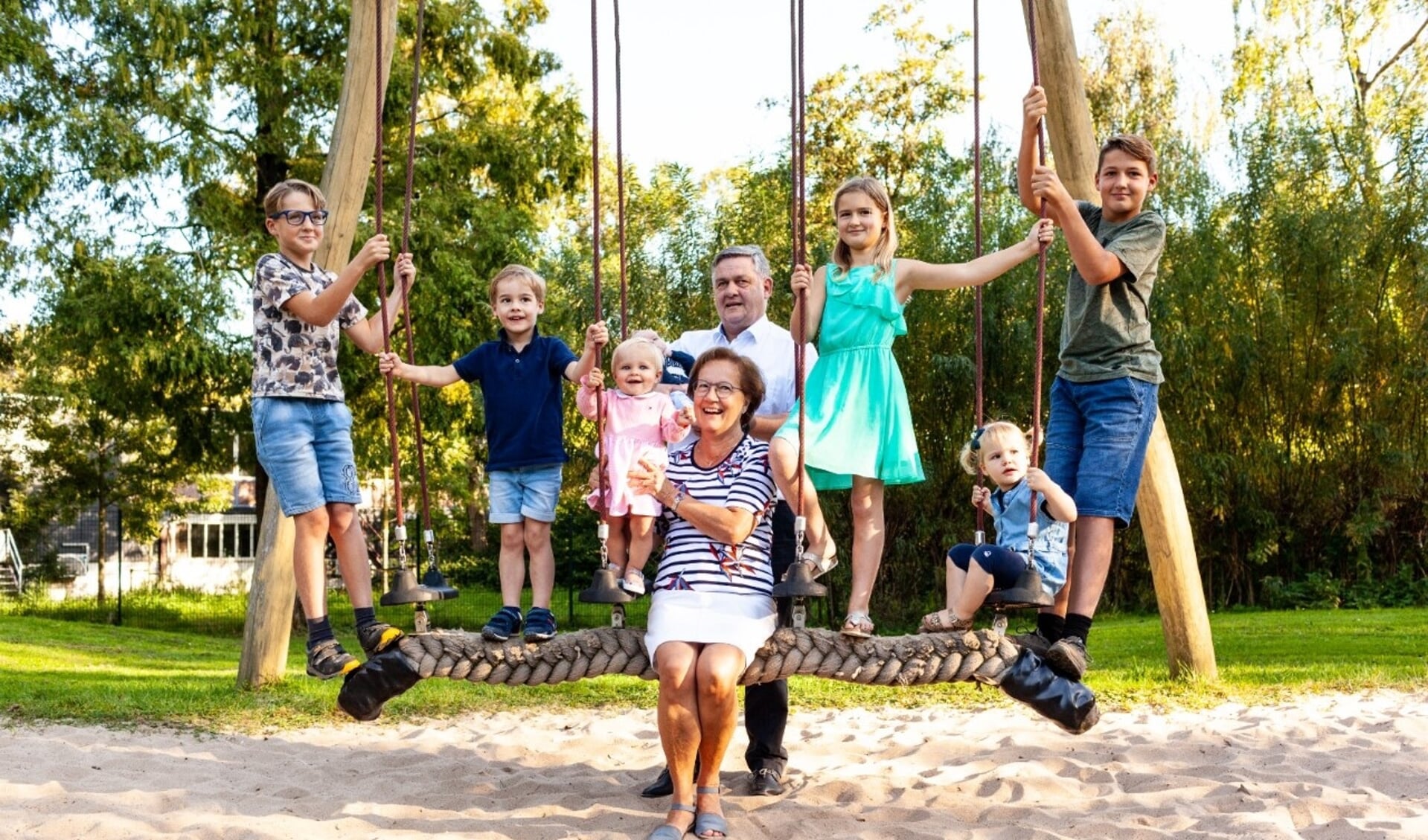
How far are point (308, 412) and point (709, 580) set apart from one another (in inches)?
52.3

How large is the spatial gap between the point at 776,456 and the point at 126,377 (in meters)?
9.48

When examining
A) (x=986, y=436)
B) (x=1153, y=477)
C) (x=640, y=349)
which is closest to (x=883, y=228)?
(x=986, y=436)

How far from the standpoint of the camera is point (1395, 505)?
479 inches

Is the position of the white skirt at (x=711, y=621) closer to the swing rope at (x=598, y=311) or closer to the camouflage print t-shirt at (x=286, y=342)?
the swing rope at (x=598, y=311)

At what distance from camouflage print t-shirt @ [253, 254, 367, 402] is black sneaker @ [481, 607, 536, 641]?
836mm

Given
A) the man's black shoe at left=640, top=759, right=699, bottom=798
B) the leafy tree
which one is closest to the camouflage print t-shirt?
the man's black shoe at left=640, top=759, right=699, bottom=798

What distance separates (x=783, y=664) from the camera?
368cm

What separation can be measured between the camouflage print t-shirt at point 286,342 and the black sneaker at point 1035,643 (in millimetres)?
2122

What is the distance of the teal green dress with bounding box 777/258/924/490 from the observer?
Answer: 12.5ft

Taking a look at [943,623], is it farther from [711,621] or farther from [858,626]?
[711,621]

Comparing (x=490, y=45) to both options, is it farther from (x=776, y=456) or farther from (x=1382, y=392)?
(x=776, y=456)

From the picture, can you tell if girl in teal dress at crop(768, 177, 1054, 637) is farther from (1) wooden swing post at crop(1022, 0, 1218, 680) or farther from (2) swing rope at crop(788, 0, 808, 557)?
(1) wooden swing post at crop(1022, 0, 1218, 680)

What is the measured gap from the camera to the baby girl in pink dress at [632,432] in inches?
154

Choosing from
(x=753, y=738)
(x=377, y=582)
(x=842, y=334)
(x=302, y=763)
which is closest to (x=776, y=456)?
(x=842, y=334)
